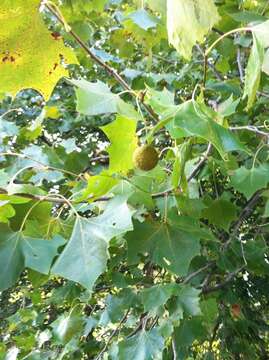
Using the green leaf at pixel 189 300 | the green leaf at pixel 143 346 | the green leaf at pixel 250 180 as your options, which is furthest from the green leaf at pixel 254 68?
the green leaf at pixel 143 346

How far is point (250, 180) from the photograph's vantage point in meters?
1.31

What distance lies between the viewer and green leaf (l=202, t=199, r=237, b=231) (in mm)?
1386

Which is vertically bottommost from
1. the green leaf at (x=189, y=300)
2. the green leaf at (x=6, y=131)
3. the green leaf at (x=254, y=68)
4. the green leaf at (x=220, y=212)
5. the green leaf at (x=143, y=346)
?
the green leaf at (x=143, y=346)

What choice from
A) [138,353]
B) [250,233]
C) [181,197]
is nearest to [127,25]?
[181,197]

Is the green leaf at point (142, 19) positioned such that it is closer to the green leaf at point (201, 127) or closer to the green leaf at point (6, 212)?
the green leaf at point (201, 127)

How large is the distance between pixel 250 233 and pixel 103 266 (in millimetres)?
1544

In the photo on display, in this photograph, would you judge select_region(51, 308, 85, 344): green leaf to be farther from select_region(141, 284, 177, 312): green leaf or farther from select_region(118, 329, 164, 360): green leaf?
select_region(141, 284, 177, 312): green leaf

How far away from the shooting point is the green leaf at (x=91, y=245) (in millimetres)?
798

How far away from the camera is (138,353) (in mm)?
1347

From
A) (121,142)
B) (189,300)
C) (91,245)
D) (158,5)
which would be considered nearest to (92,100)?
(121,142)

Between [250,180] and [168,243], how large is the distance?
368mm

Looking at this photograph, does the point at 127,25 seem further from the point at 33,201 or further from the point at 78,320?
the point at 78,320

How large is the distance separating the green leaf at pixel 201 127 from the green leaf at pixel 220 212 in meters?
0.59

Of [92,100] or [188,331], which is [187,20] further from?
[188,331]
